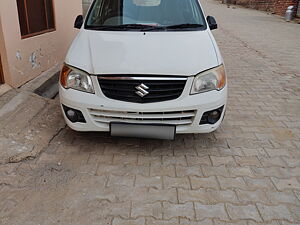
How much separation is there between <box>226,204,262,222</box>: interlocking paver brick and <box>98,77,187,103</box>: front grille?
1181mm

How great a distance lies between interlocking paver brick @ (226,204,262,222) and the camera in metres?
2.49

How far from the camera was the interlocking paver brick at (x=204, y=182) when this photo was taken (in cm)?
287

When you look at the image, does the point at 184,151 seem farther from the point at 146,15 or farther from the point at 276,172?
the point at 146,15

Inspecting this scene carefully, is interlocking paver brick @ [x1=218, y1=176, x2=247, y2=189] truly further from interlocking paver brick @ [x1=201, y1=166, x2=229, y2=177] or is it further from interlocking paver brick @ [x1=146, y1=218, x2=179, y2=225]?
interlocking paver brick @ [x1=146, y1=218, x2=179, y2=225]

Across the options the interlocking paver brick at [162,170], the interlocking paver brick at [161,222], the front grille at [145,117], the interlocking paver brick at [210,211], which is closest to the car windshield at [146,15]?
the front grille at [145,117]

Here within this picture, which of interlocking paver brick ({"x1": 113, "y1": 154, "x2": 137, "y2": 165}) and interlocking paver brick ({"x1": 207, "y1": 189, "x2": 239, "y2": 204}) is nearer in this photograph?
interlocking paver brick ({"x1": 207, "y1": 189, "x2": 239, "y2": 204})

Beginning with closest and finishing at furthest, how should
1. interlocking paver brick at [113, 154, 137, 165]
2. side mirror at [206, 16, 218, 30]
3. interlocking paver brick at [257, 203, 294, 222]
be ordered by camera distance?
interlocking paver brick at [257, 203, 294, 222] < interlocking paver brick at [113, 154, 137, 165] < side mirror at [206, 16, 218, 30]

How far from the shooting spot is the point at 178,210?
2.55m

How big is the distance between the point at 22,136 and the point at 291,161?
309 centimetres

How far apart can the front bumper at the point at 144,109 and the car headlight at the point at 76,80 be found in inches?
2.0

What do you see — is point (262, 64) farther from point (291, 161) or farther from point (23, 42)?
point (23, 42)

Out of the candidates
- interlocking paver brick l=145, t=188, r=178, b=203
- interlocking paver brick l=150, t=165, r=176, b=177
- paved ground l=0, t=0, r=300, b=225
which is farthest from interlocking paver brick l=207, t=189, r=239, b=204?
interlocking paver brick l=150, t=165, r=176, b=177

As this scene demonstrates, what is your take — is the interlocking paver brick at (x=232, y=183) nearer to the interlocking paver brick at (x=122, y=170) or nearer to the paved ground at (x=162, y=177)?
the paved ground at (x=162, y=177)

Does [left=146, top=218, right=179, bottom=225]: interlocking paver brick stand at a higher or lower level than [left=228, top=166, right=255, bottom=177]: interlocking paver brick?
lower
